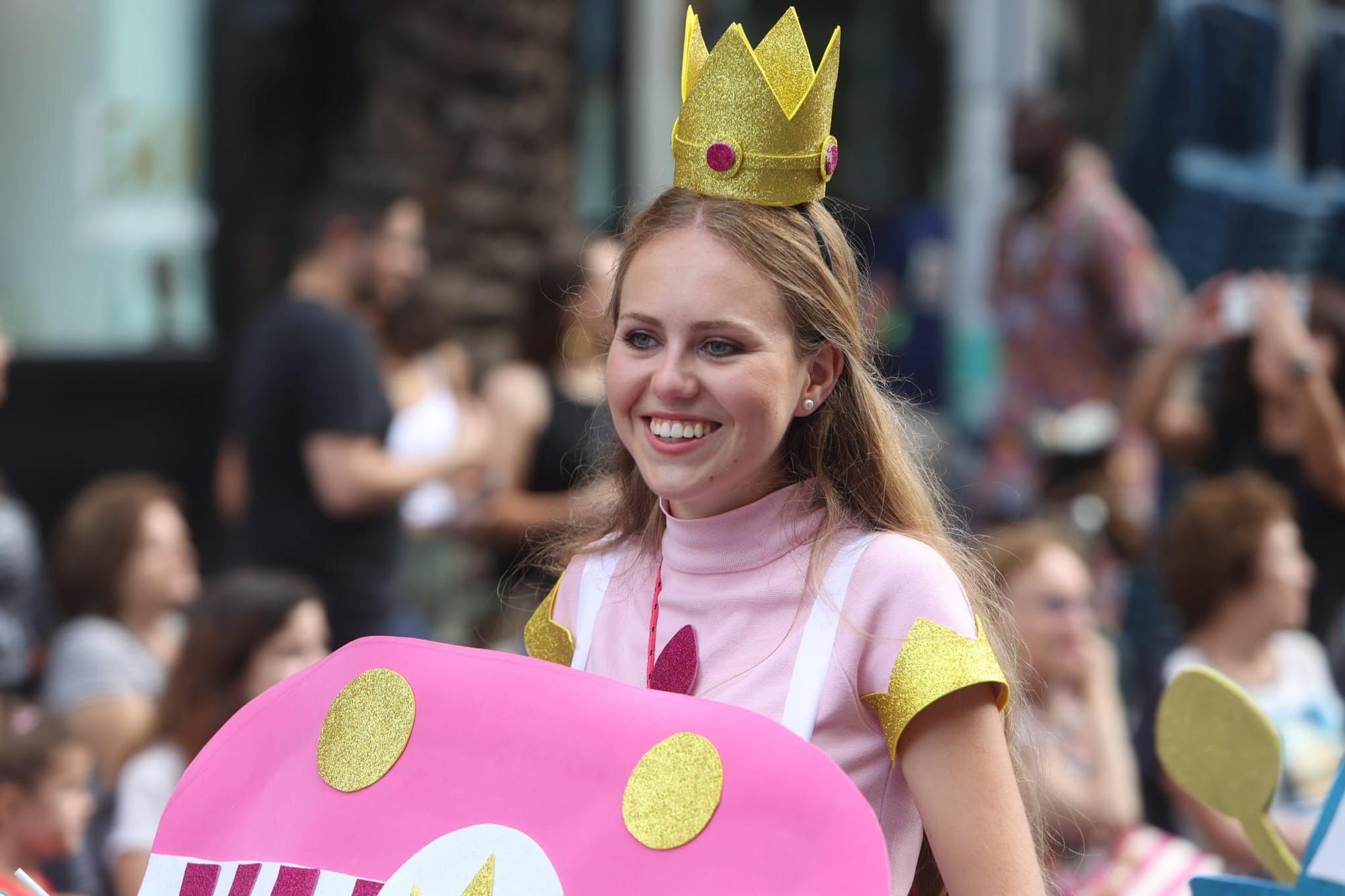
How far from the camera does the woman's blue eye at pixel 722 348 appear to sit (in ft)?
5.78

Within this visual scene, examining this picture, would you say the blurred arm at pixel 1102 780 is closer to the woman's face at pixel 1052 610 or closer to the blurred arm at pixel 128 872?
the woman's face at pixel 1052 610

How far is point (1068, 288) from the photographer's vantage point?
215 inches

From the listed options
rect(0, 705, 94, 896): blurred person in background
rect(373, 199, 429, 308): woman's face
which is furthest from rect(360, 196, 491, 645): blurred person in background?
rect(0, 705, 94, 896): blurred person in background

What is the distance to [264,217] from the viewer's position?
262 inches

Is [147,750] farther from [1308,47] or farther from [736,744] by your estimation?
[1308,47]

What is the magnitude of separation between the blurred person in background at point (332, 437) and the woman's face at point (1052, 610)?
141cm

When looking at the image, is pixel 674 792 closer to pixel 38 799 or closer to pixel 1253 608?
pixel 38 799

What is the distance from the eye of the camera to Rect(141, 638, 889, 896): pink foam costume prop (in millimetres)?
1547

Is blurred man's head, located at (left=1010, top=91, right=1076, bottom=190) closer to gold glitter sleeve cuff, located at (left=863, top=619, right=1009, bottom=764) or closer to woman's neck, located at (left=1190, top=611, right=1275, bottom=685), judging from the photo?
woman's neck, located at (left=1190, top=611, right=1275, bottom=685)

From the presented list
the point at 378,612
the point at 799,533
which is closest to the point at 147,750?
the point at 378,612

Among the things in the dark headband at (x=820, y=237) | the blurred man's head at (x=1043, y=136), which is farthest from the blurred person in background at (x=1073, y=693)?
the dark headband at (x=820, y=237)

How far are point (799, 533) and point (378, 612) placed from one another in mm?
2557

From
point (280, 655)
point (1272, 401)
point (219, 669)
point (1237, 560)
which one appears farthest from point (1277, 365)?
point (219, 669)

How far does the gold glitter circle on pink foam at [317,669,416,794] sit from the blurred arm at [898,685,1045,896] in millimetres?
493
